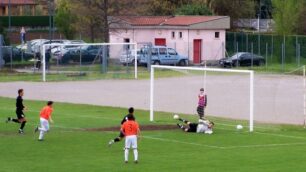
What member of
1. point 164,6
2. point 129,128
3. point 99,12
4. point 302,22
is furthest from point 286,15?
point 129,128

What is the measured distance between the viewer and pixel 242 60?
85938 mm

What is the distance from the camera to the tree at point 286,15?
299ft

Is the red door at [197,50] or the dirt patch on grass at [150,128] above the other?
the red door at [197,50]

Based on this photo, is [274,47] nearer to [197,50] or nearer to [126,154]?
[197,50]

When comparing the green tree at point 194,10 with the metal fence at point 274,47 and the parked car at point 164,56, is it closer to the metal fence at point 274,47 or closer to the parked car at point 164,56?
the metal fence at point 274,47

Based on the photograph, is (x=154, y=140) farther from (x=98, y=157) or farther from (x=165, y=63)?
(x=165, y=63)

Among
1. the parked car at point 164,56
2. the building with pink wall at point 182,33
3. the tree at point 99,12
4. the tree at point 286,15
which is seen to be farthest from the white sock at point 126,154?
the tree at point 286,15

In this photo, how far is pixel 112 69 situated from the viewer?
76312 millimetres

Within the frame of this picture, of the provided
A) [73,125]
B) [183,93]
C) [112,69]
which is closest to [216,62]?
[112,69]

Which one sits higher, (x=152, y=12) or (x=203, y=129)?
(x=152, y=12)

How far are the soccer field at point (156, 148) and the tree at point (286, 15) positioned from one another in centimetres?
4981

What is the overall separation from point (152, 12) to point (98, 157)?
76.1 metres

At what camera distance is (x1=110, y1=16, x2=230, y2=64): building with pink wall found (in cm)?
8962

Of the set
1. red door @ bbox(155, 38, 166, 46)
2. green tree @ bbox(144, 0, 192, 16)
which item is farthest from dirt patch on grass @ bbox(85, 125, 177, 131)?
green tree @ bbox(144, 0, 192, 16)
